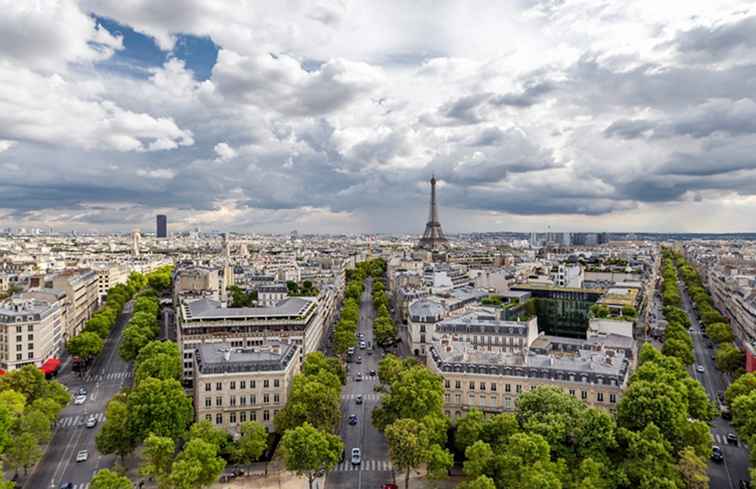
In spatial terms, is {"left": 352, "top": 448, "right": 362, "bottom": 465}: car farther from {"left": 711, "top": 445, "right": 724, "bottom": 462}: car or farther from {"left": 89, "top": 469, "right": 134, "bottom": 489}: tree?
{"left": 711, "top": 445, "right": 724, "bottom": 462}: car

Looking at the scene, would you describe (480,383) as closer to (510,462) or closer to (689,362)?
(510,462)

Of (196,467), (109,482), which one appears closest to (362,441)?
(196,467)

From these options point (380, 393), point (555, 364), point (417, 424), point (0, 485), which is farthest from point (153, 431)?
point (555, 364)

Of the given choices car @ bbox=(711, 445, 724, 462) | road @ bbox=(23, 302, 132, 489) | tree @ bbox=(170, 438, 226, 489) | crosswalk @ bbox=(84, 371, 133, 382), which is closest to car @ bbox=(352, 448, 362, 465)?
tree @ bbox=(170, 438, 226, 489)

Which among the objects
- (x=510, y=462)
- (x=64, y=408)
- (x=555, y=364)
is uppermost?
(x=555, y=364)

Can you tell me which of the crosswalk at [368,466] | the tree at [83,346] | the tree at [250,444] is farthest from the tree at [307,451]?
the tree at [83,346]

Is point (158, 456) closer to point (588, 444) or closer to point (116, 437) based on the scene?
point (116, 437)
